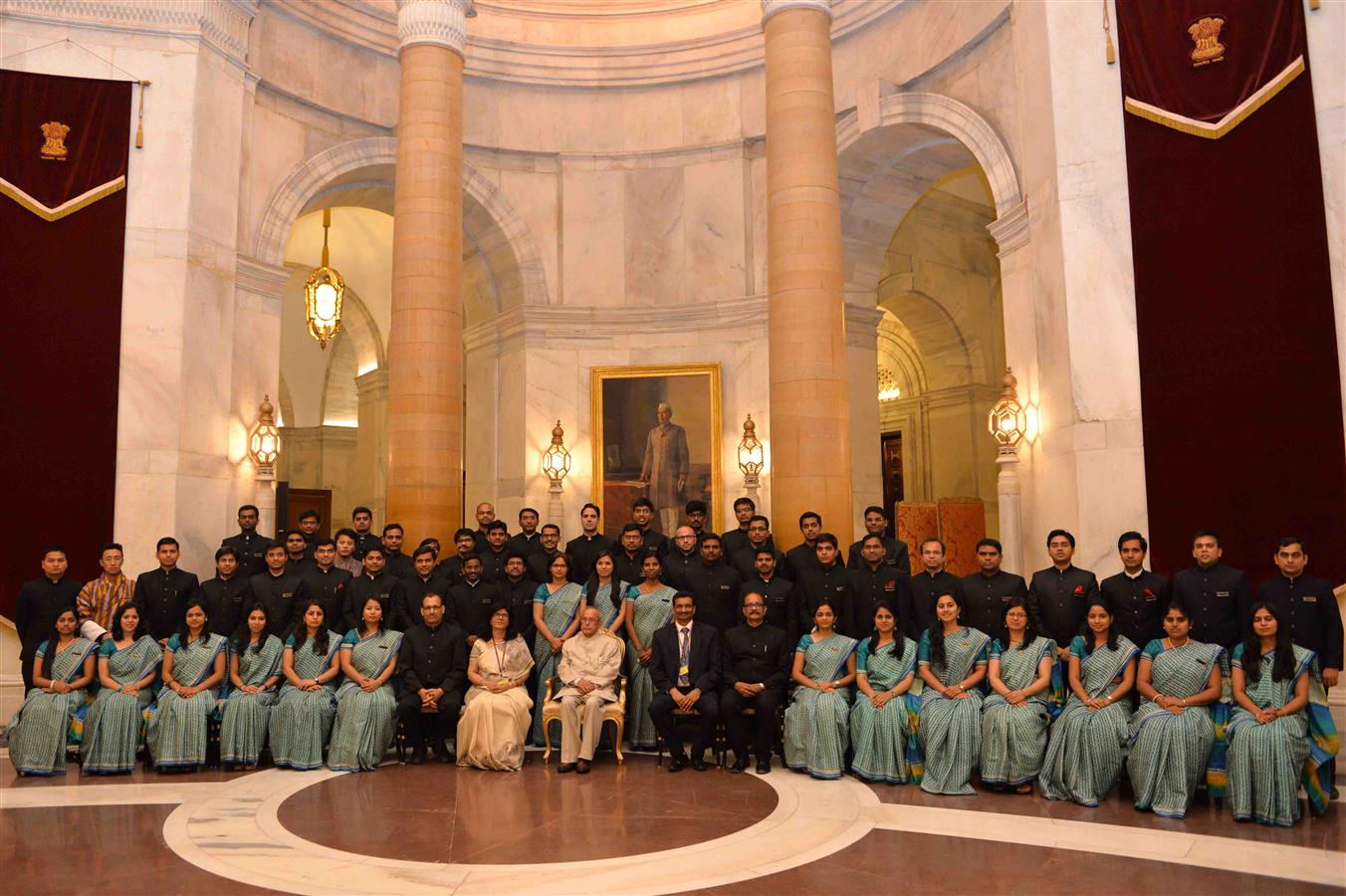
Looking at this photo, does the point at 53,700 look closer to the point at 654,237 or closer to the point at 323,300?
the point at 323,300

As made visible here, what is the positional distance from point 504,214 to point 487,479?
13.1 ft

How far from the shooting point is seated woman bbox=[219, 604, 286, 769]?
9.04 m

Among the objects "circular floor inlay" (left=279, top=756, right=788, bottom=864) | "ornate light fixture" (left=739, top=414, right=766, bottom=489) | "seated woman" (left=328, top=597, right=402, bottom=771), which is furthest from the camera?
"ornate light fixture" (left=739, top=414, right=766, bottom=489)

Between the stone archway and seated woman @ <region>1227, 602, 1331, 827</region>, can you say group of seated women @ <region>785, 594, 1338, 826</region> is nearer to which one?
seated woman @ <region>1227, 602, 1331, 827</region>

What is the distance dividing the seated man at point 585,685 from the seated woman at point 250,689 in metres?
2.36

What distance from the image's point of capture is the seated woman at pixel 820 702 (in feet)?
27.9

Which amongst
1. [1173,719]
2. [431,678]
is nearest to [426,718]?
[431,678]

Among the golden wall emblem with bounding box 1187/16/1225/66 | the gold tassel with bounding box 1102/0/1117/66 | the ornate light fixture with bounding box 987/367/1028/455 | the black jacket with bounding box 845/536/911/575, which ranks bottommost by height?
the black jacket with bounding box 845/536/911/575

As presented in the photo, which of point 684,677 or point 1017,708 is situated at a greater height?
point 684,677

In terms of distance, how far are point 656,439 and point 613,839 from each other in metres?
10.2

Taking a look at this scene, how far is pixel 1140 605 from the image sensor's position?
842 centimetres

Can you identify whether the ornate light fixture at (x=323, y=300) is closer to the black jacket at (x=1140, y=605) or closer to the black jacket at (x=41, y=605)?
the black jacket at (x=41, y=605)

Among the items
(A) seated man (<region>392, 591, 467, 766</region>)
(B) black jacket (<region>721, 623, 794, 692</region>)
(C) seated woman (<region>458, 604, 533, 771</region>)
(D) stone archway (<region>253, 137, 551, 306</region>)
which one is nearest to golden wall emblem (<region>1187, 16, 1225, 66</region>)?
(B) black jacket (<region>721, 623, 794, 692</region>)

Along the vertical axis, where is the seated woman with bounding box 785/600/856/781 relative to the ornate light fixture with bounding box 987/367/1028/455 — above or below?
below
